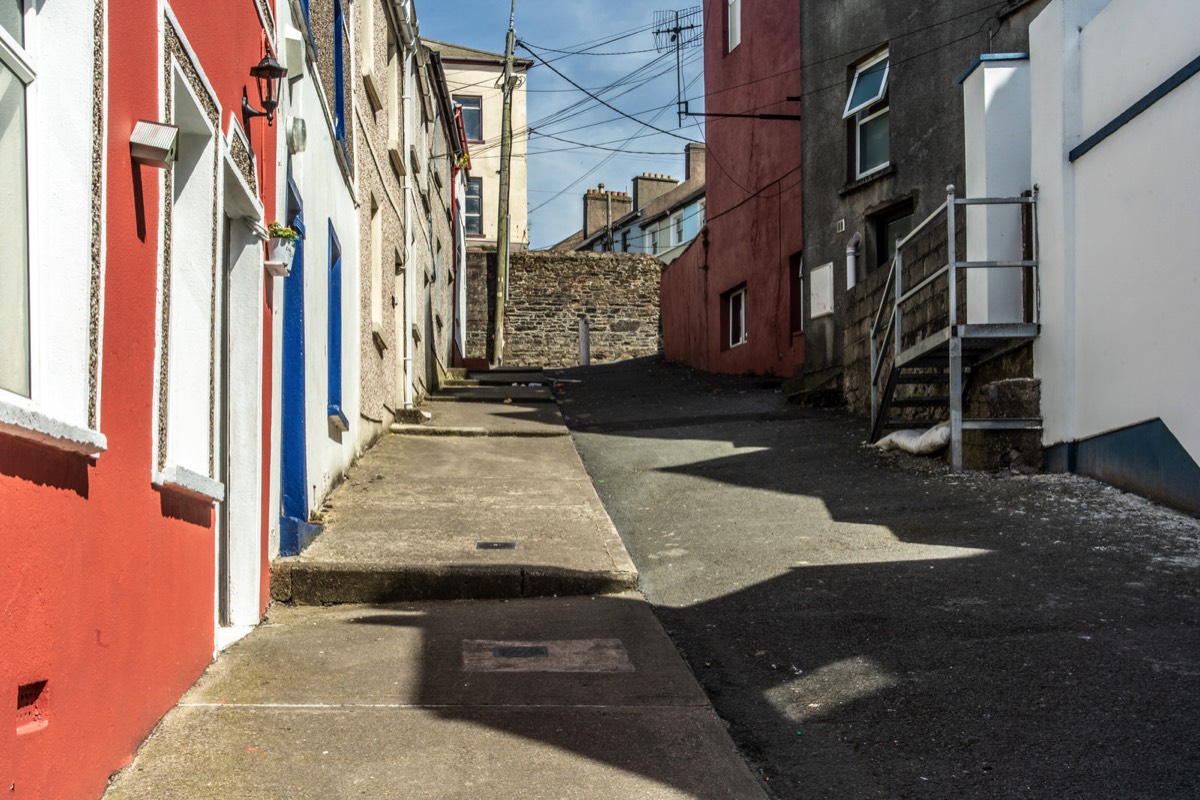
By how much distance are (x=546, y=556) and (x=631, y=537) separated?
1304 millimetres

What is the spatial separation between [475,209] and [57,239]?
32.2 meters

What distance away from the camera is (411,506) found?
7.97 metres

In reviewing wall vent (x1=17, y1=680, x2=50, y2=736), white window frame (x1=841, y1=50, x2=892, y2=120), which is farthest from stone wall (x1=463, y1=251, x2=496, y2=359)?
wall vent (x1=17, y1=680, x2=50, y2=736)

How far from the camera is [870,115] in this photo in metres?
15.6

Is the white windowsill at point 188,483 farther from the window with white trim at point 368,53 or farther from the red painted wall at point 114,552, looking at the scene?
the window with white trim at point 368,53

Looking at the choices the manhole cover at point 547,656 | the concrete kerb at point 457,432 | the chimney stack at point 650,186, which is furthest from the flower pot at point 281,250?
the chimney stack at point 650,186

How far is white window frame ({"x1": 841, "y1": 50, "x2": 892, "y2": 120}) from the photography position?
15.2 m

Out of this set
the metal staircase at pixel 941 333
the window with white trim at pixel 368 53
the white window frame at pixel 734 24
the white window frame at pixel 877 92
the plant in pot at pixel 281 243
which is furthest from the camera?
the white window frame at pixel 734 24

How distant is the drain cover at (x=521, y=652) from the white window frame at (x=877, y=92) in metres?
12.0

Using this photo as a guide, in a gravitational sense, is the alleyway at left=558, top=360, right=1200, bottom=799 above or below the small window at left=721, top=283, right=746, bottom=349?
below

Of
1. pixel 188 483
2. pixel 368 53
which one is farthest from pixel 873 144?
pixel 188 483

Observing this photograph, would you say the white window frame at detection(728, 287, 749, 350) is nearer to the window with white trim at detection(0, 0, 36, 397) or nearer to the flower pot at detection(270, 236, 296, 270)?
the flower pot at detection(270, 236, 296, 270)

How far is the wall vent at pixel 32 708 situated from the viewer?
2566 millimetres

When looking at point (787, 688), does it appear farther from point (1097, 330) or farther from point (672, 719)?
point (1097, 330)
